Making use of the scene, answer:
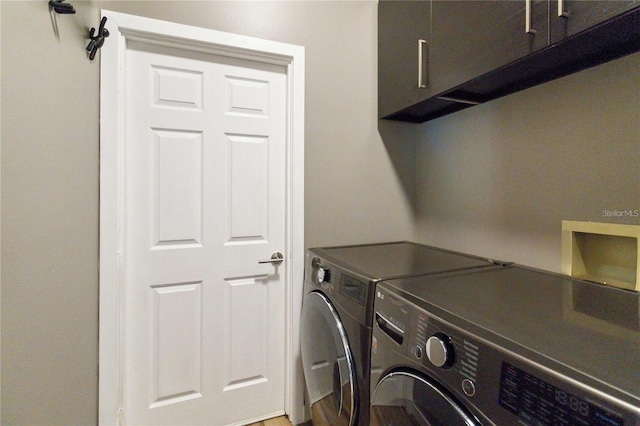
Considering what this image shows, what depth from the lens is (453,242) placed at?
166cm

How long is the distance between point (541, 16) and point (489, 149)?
0.67 metres

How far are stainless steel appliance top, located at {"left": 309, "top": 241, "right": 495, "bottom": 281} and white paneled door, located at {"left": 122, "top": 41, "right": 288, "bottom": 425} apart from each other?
0.43 meters

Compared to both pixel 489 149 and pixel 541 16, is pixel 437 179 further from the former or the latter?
pixel 541 16

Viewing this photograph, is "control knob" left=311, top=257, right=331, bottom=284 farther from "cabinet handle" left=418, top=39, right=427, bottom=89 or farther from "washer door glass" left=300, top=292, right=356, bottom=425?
"cabinet handle" left=418, top=39, right=427, bottom=89

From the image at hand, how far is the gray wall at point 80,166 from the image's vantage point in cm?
73

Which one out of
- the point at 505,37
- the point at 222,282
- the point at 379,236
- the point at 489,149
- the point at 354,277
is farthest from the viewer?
the point at 379,236

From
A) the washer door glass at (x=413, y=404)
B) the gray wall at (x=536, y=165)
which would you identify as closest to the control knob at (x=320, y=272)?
the washer door glass at (x=413, y=404)

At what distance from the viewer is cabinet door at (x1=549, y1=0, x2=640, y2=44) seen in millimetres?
730

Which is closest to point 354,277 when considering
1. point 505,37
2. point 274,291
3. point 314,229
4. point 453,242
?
point 314,229

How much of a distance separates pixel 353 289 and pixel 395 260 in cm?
35

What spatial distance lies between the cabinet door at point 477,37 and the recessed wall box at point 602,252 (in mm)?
662

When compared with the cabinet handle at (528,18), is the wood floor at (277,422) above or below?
below

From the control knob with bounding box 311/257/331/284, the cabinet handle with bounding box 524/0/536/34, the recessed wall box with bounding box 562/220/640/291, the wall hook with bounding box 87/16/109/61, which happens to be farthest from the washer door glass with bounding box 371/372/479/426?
the wall hook with bounding box 87/16/109/61

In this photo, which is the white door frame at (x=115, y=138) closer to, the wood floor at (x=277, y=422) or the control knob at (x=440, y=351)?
the wood floor at (x=277, y=422)
